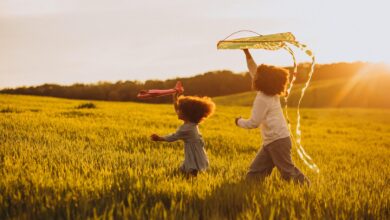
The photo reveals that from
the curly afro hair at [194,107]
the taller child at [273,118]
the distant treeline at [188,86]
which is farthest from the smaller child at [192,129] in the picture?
the distant treeline at [188,86]

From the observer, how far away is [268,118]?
19.4ft

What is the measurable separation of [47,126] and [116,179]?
7.45 meters

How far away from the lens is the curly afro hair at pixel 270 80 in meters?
5.84

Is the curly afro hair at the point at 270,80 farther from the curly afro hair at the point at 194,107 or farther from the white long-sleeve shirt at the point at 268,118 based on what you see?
the curly afro hair at the point at 194,107

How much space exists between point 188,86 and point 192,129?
226 ft

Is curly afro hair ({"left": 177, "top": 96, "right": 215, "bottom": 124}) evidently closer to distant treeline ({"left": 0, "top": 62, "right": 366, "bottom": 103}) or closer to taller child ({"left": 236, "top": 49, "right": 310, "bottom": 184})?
taller child ({"left": 236, "top": 49, "right": 310, "bottom": 184})

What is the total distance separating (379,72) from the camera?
59.9 meters

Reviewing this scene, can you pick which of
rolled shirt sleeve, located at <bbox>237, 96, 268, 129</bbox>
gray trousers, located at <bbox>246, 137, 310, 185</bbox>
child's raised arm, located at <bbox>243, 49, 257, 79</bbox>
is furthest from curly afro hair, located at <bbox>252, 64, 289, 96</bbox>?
gray trousers, located at <bbox>246, 137, 310, 185</bbox>

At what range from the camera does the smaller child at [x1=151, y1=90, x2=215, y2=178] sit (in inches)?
236

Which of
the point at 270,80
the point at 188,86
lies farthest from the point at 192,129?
the point at 188,86

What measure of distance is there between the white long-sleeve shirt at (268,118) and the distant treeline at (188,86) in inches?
1782

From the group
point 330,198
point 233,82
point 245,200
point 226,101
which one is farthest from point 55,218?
point 233,82

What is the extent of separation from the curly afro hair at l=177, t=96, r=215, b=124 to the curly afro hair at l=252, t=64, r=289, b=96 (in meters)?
0.72

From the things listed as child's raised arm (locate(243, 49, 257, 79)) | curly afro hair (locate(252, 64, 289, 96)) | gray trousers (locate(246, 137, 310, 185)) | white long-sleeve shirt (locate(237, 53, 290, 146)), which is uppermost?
child's raised arm (locate(243, 49, 257, 79))
